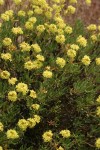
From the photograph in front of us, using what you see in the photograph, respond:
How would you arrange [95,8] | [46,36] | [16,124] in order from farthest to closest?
[95,8], [46,36], [16,124]

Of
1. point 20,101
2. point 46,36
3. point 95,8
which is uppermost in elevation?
point 95,8

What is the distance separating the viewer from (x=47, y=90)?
4.02 m

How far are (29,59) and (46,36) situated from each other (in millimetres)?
493

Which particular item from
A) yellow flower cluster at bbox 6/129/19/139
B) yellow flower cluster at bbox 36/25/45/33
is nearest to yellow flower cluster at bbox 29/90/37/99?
yellow flower cluster at bbox 6/129/19/139

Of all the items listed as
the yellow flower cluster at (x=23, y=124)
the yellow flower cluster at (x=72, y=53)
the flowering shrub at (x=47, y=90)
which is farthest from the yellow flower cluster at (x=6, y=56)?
the yellow flower cluster at (x=23, y=124)

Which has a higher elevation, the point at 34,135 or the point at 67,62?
the point at 67,62

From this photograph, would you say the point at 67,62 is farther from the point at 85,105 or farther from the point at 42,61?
the point at 85,105

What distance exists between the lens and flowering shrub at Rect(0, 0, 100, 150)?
388cm

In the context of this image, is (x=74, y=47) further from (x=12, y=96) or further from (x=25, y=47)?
(x=12, y=96)

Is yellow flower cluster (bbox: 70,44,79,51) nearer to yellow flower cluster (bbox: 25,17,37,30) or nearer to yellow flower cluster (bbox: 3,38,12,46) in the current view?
yellow flower cluster (bbox: 25,17,37,30)

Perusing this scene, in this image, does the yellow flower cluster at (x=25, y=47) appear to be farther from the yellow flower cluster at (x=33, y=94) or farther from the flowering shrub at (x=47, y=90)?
the yellow flower cluster at (x=33, y=94)

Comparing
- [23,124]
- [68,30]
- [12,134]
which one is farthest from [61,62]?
[12,134]

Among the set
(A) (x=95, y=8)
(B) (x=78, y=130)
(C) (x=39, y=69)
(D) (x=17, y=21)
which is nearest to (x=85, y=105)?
(B) (x=78, y=130)

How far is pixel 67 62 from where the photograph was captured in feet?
14.3
